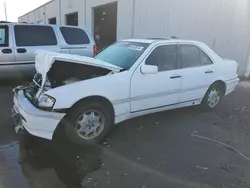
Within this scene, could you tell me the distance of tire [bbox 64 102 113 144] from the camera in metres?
3.52

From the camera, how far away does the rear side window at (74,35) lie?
7404mm

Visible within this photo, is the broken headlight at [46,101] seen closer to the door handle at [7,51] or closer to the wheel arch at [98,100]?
the wheel arch at [98,100]

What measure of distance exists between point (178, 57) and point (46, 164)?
9.82 feet

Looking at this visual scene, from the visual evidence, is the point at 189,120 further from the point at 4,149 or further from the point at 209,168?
the point at 4,149

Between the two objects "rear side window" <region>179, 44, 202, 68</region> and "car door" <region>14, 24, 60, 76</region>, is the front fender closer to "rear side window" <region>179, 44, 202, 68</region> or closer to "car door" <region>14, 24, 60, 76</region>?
"rear side window" <region>179, 44, 202, 68</region>

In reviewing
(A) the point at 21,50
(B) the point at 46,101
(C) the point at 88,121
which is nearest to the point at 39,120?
(B) the point at 46,101

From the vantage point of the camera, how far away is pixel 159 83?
4297 millimetres

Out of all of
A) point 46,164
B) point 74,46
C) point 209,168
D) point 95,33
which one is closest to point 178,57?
point 209,168

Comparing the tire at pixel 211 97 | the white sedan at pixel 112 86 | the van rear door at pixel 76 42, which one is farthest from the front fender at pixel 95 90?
the van rear door at pixel 76 42

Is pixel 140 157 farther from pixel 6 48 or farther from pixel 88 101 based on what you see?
pixel 6 48

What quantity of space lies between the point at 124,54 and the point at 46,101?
1744mm

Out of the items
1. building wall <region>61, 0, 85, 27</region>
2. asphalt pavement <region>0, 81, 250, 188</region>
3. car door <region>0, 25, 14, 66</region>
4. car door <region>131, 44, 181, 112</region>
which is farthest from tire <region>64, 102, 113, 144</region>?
building wall <region>61, 0, 85, 27</region>

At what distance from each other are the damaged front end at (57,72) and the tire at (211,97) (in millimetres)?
2409

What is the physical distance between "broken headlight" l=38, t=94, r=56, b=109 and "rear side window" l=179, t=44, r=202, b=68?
8.41ft
